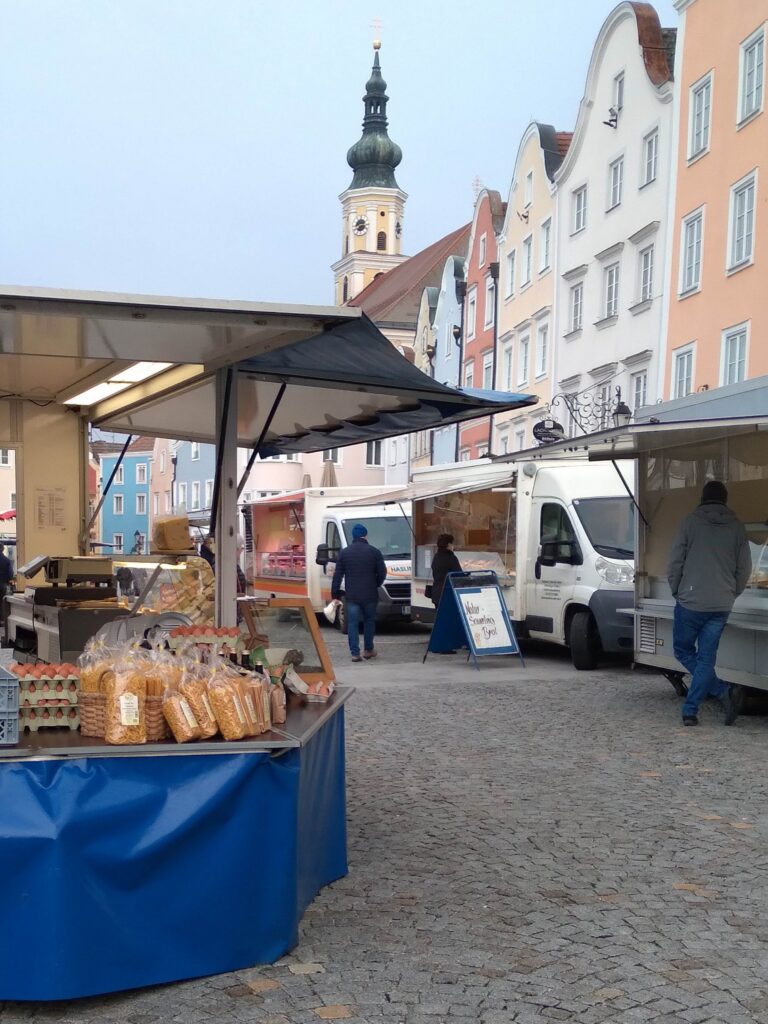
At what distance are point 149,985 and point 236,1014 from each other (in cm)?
35

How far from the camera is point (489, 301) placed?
4438 cm

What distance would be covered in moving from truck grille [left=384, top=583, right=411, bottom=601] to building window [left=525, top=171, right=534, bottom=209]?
2044 centimetres

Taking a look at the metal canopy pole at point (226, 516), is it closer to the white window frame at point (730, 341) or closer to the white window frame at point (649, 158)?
the white window frame at point (730, 341)

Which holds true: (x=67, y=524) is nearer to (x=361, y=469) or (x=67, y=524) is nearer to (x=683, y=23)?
(x=683, y=23)

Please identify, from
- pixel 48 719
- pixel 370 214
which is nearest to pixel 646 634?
pixel 48 719

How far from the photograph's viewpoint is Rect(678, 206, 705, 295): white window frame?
26406 millimetres

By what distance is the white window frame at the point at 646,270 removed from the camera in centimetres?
2886

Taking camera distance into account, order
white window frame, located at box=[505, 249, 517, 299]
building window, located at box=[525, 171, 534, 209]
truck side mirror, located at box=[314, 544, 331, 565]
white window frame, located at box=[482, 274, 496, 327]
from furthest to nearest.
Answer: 1. white window frame, located at box=[482, 274, 496, 327]
2. white window frame, located at box=[505, 249, 517, 299]
3. building window, located at box=[525, 171, 534, 209]
4. truck side mirror, located at box=[314, 544, 331, 565]

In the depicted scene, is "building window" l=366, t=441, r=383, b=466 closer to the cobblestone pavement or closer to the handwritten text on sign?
the handwritten text on sign

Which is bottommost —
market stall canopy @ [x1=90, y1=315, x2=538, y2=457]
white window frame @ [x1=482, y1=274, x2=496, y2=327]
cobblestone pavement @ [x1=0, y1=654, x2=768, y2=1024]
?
cobblestone pavement @ [x1=0, y1=654, x2=768, y2=1024]

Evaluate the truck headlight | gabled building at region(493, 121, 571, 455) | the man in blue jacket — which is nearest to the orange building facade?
gabled building at region(493, 121, 571, 455)

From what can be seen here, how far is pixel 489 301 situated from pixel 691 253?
1772 cm

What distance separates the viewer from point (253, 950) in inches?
170

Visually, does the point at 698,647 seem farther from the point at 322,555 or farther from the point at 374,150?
the point at 374,150
